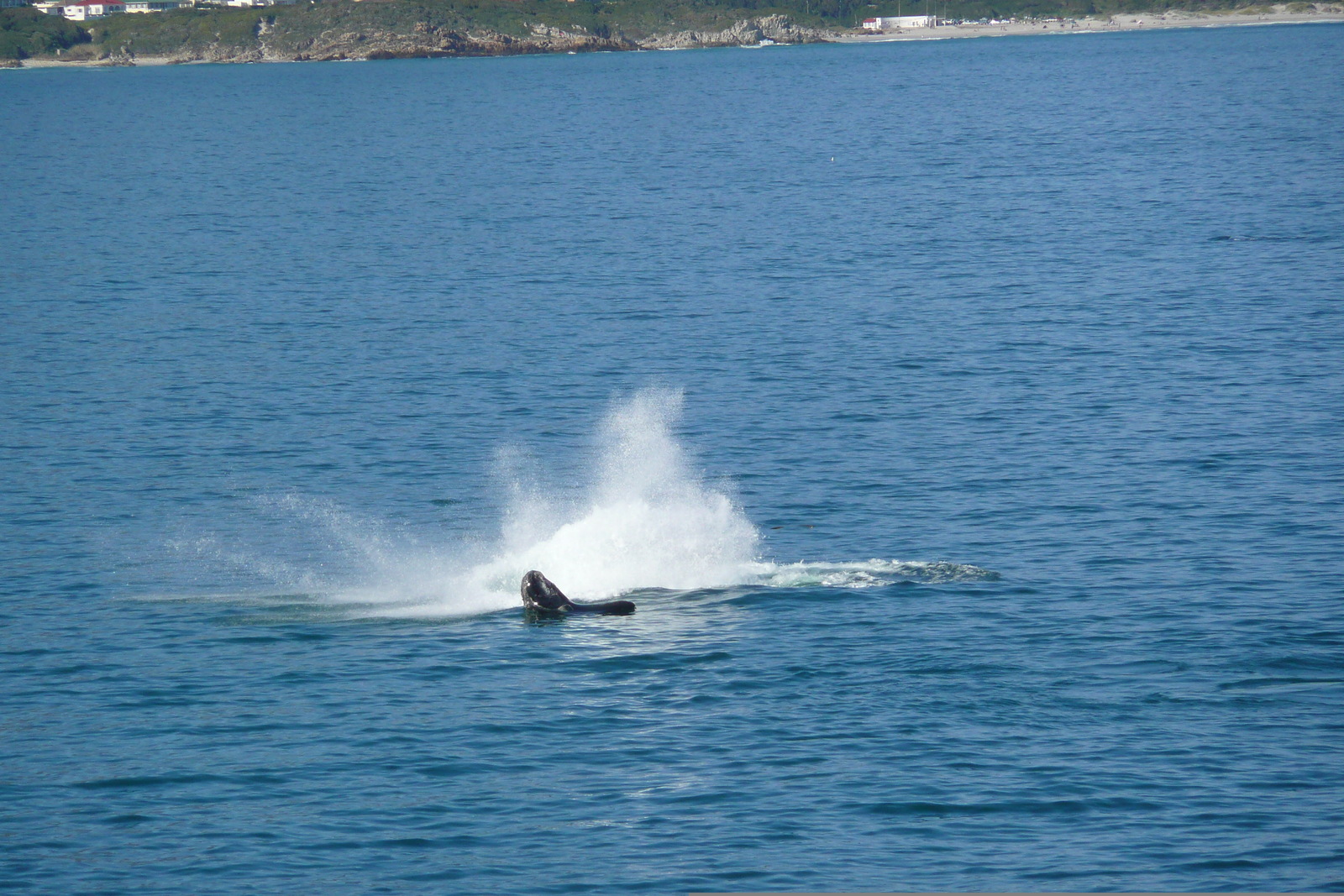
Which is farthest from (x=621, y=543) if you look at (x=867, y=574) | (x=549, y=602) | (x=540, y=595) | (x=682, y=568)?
(x=867, y=574)

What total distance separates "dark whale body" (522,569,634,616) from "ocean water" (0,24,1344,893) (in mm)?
→ 526

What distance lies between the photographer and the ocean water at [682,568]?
26469mm

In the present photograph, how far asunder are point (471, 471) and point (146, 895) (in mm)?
25156

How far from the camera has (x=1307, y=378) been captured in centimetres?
5669

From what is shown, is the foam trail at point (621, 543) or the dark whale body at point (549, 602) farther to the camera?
the foam trail at point (621, 543)

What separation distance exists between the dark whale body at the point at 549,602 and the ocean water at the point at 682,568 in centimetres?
53

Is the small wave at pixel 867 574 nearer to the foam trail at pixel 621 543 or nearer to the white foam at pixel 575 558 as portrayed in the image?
the white foam at pixel 575 558

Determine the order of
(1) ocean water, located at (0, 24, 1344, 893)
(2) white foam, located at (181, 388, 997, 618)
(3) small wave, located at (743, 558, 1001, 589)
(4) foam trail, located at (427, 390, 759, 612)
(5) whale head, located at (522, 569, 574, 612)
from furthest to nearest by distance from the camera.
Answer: (4) foam trail, located at (427, 390, 759, 612), (2) white foam, located at (181, 388, 997, 618), (3) small wave, located at (743, 558, 1001, 589), (5) whale head, located at (522, 569, 574, 612), (1) ocean water, located at (0, 24, 1344, 893)

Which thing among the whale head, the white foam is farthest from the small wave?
the whale head

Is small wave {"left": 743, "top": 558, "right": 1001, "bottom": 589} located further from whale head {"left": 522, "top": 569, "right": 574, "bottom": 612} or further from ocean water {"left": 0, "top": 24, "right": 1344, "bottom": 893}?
whale head {"left": 522, "top": 569, "right": 574, "bottom": 612}

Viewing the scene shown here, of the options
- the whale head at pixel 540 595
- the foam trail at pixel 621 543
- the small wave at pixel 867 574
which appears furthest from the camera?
the foam trail at pixel 621 543

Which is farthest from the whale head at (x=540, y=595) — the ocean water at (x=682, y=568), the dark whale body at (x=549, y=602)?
the ocean water at (x=682, y=568)

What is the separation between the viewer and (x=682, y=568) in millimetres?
39875

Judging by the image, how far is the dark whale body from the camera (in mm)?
36125
